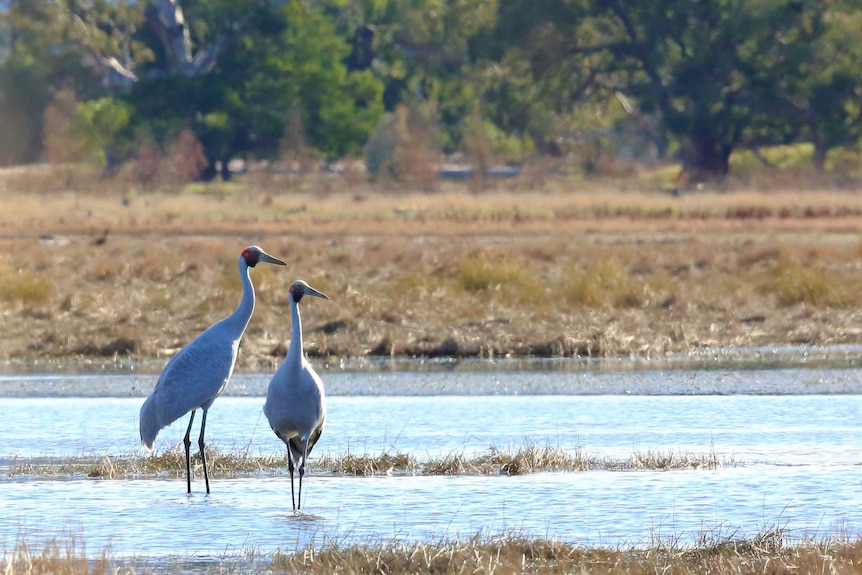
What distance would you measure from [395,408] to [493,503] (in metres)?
4.48

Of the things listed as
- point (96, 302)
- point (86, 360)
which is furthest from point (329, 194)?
point (86, 360)

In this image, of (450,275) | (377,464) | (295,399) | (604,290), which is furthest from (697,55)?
(295,399)

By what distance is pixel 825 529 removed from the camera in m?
8.27

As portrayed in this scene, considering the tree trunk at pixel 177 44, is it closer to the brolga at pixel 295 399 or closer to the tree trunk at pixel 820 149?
the tree trunk at pixel 820 149

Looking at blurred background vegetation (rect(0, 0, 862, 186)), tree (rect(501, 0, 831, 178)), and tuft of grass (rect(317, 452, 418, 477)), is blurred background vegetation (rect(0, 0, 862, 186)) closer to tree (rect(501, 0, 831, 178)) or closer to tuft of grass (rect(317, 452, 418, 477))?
tree (rect(501, 0, 831, 178))

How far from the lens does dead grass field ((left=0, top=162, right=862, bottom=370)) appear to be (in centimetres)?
1788

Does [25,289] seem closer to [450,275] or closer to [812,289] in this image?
[450,275]

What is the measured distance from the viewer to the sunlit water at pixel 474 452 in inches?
332

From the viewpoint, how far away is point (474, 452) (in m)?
11.0

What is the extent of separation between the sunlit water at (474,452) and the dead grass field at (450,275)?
2.08 meters

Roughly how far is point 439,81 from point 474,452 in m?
60.4

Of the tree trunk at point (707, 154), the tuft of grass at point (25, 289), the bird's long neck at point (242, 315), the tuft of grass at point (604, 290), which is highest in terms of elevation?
the tree trunk at point (707, 154)

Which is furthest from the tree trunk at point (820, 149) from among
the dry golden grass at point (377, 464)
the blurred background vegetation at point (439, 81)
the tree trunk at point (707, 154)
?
the dry golden grass at point (377, 464)

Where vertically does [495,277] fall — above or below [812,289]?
above
